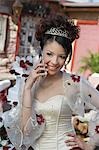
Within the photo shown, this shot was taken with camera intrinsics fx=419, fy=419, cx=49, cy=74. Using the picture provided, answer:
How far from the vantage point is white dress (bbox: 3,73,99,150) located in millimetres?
2270

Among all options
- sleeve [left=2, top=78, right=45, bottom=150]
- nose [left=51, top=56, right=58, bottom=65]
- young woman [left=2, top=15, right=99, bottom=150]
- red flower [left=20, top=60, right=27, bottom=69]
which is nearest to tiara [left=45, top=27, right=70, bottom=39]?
young woman [left=2, top=15, right=99, bottom=150]

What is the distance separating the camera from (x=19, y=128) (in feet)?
7.48

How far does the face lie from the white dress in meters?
0.15

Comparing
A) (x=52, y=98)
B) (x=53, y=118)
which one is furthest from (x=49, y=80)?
(x=53, y=118)

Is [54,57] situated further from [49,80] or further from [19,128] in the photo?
[19,128]

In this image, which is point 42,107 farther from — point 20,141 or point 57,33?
point 57,33

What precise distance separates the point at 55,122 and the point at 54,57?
354 millimetres

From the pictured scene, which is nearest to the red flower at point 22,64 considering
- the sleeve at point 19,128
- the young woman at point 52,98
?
the young woman at point 52,98

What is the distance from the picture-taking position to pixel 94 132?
98.4 inches

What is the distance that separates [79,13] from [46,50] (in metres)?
9.55

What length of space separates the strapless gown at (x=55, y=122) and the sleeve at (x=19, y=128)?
3cm

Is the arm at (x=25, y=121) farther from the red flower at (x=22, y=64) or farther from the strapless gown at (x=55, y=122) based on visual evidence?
the red flower at (x=22, y=64)

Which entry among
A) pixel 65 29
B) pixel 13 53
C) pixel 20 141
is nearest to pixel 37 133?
pixel 20 141

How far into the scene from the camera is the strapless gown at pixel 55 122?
2268mm
